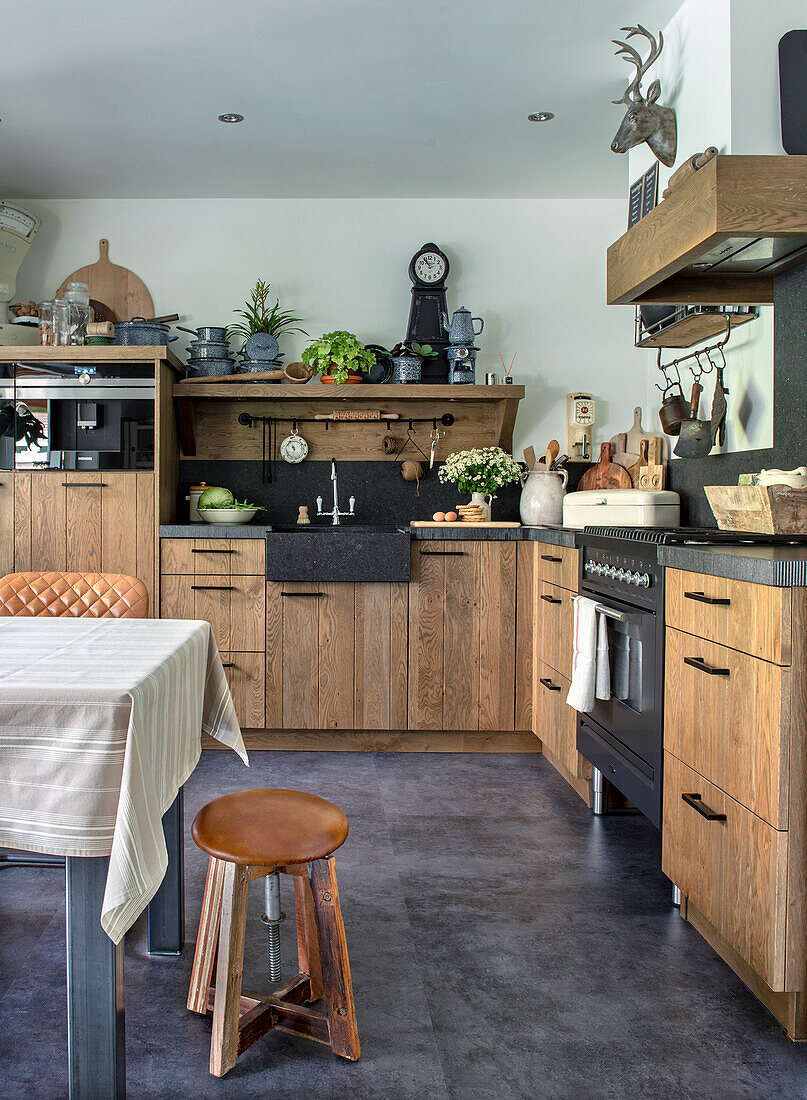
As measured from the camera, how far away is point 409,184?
420 centimetres

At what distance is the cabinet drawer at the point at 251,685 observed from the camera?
3.77 metres

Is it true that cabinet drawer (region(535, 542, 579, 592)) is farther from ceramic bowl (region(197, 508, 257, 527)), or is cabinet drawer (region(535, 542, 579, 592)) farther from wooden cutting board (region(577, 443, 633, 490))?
ceramic bowl (region(197, 508, 257, 527))

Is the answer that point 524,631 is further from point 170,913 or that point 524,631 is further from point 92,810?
point 92,810

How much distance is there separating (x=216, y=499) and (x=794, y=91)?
2.85 metres

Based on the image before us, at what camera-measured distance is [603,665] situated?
2.64 m

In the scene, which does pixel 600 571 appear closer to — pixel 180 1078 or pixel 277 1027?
pixel 277 1027

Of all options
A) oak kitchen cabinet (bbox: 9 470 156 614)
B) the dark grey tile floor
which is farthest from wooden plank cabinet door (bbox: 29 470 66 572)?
the dark grey tile floor

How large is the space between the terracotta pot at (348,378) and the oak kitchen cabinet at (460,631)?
915 millimetres

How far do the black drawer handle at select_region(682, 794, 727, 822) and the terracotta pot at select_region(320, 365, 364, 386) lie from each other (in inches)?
105

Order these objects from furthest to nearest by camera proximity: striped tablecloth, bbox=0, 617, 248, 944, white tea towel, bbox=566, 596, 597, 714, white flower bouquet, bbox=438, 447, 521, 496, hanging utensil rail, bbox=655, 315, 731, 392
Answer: white flower bouquet, bbox=438, 447, 521, 496 < hanging utensil rail, bbox=655, 315, 731, 392 < white tea towel, bbox=566, 596, 597, 714 < striped tablecloth, bbox=0, 617, 248, 944

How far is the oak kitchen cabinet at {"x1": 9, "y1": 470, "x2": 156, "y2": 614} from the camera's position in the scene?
3910 millimetres

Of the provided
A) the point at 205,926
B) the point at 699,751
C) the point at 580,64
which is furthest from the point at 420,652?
the point at 580,64

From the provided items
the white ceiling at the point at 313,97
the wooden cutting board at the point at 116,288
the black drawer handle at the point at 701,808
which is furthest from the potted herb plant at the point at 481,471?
the black drawer handle at the point at 701,808

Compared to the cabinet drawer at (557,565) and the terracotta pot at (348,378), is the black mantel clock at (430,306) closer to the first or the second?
the terracotta pot at (348,378)
